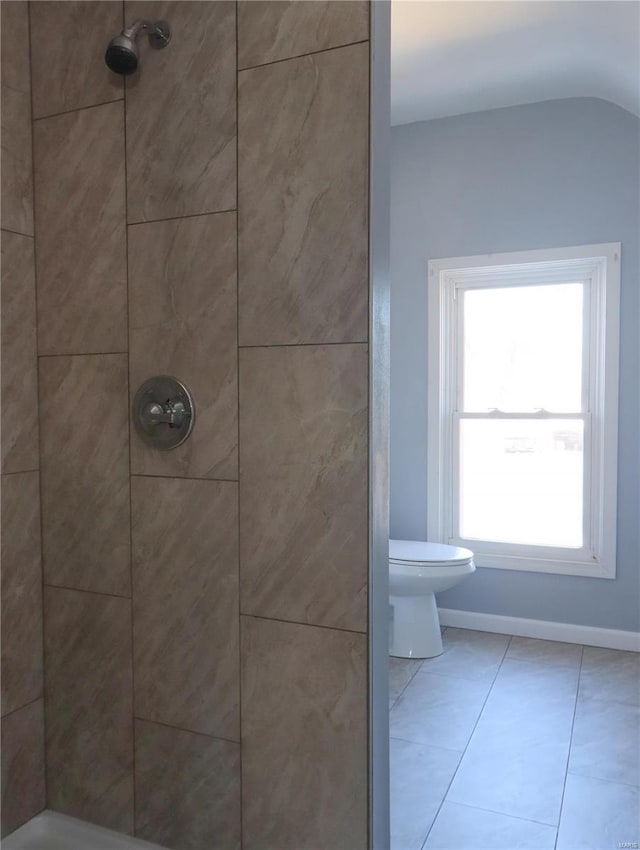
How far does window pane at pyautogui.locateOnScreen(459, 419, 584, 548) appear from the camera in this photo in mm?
3107

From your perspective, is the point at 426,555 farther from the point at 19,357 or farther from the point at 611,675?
the point at 19,357

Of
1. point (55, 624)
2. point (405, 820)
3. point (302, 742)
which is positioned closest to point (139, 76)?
point (55, 624)

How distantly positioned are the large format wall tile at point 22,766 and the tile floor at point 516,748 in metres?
0.97

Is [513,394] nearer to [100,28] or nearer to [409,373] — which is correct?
[409,373]

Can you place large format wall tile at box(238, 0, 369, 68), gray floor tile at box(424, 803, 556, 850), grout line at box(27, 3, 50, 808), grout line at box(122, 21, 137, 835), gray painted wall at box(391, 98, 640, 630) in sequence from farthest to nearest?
gray painted wall at box(391, 98, 640, 630) < gray floor tile at box(424, 803, 556, 850) < grout line at box(27, 3, 50, 808) < grout line at box(122, 21, 137, 835) < large format wall tile at box(238, 0, 369, 68)

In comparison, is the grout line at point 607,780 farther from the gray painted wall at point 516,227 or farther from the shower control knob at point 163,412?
the shower control knob at point 163,412

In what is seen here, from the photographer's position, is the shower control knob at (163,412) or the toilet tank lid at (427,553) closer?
the shower control knob at (163,412)

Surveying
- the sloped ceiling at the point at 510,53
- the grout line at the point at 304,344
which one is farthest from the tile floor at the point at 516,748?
the sloped ceiling at the point at 510,53

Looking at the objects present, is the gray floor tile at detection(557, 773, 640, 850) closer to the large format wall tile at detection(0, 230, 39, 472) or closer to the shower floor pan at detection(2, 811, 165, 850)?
the shower floor pan at detection(2, 811, 165, 850)

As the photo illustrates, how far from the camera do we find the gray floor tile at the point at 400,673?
2.60 m

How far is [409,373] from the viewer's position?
11.0 feet

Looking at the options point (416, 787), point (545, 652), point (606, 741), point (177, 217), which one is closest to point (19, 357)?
point (177, 217)

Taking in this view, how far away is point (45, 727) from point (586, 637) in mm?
2498

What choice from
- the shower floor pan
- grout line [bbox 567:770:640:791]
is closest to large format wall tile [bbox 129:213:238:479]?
the shower floor pan
